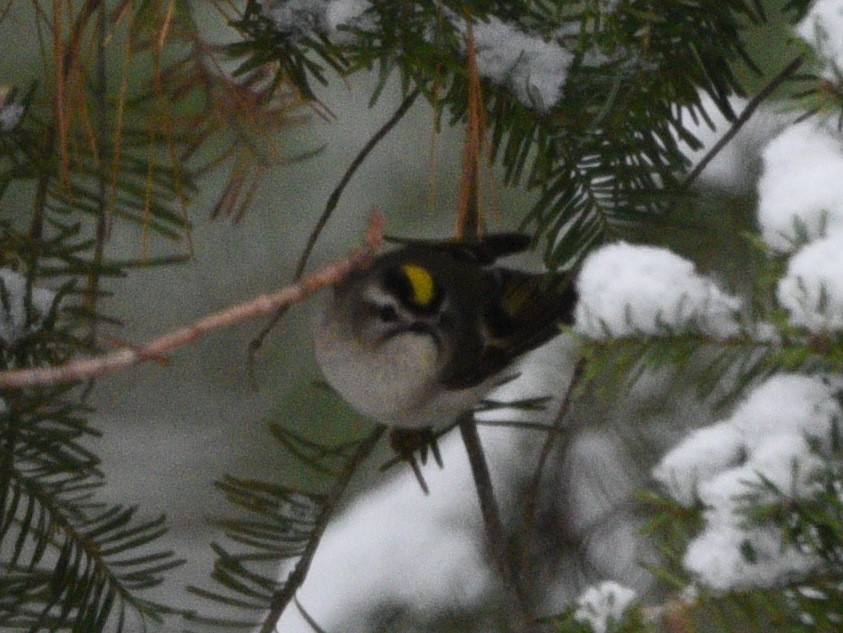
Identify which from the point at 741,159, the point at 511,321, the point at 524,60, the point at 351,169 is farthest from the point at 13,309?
the point at 511,321

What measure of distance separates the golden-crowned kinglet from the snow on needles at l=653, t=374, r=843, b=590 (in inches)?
39.7

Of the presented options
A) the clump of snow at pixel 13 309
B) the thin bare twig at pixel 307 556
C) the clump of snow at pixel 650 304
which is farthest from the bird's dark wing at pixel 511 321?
the clump of snow at pixel 650 304

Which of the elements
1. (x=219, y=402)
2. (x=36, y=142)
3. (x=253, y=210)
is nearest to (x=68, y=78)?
(x=36, y=142)

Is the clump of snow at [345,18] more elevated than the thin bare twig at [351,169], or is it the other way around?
the clump of snow at [345,18]

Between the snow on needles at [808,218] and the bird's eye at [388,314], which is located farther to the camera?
the bird's eye at [388,314]

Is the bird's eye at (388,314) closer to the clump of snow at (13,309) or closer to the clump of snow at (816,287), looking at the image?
the clump of snow at (13,309)

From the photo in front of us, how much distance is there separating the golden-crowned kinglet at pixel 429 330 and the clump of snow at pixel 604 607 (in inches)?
38.9

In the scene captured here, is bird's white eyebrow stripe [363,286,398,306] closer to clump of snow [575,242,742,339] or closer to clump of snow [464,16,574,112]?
clump of snow [464,16,574,112]

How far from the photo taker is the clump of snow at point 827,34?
514 mm

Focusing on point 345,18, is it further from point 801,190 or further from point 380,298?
point 380,298

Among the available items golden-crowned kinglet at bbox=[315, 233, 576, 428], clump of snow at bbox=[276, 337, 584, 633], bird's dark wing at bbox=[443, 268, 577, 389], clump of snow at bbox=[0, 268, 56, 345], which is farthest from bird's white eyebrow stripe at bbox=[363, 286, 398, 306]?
clump of snow at bbox=[0, 268, 56, 345]

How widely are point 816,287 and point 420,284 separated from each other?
4.65 ft

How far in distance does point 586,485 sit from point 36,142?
1.99 feet

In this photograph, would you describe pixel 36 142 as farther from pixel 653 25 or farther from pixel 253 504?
pixel 653 25
